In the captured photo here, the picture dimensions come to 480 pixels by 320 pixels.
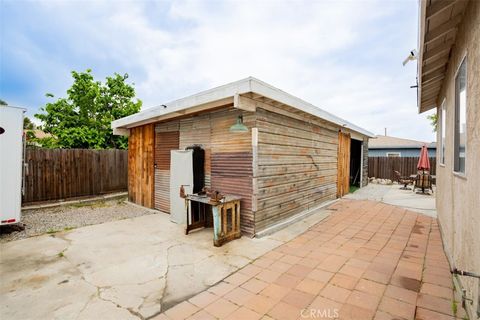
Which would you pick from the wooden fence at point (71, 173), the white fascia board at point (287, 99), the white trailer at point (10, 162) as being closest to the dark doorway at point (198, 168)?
the white fascia board at point (287, 99)

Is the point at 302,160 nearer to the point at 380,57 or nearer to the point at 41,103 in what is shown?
the point at 380,57

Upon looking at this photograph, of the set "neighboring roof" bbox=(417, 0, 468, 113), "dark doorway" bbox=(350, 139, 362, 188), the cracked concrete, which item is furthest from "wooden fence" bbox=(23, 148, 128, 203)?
"dark doorway" bbox=(350, 139, 362, 188)

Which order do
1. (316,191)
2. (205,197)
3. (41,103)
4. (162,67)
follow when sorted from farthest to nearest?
(41,103), (162,67), (316,191), (205,197)

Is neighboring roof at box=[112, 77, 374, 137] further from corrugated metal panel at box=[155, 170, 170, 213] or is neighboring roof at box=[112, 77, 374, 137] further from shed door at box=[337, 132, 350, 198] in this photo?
shed door at box=[337, 132, 350, 198]

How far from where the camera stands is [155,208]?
681cm

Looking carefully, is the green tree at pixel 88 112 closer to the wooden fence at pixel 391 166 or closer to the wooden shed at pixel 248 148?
the wooden shed at pixel 248 148

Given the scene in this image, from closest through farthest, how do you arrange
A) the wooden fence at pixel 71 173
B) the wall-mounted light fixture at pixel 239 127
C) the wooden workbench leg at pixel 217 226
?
the wooden workbench leg at pixel 217 226
the wall-mounted light fixture at pixel 239 127
the wooden fence at pixel 71 173

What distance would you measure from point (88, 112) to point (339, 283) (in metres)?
16.0

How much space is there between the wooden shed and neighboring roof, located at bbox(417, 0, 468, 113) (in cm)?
219

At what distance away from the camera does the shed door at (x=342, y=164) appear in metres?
8.34

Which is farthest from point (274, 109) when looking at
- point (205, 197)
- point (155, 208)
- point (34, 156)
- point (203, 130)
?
point (34, 156)

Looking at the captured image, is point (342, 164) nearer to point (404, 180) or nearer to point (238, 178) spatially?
point (404, 180)

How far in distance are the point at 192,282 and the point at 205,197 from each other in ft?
6.39

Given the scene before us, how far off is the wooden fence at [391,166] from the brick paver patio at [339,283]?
36.9 feet
